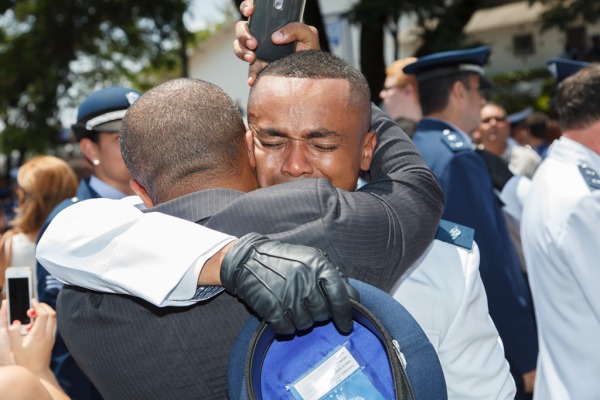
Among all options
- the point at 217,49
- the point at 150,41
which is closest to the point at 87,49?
the point at 150,41

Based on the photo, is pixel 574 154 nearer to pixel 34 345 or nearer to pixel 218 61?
pixel 34 345

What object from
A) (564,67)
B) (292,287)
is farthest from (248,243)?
(564,67)

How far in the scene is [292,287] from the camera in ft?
3.95

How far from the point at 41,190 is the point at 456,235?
118 inches

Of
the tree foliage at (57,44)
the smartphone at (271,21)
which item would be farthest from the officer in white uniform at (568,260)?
the tree foliage at (57,44)

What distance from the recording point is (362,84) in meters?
1.84

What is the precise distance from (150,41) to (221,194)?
14.6 m

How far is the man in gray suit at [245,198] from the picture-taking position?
5.07 feet

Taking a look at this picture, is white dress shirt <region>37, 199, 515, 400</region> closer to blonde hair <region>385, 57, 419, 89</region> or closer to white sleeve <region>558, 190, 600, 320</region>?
white sleeve <region>558, 190, 600, 320</region>

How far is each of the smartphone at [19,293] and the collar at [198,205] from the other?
3.43 ft

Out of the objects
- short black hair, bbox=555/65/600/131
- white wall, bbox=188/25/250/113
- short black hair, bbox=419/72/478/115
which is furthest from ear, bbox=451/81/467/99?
white wall, bbox=188/25/250/113

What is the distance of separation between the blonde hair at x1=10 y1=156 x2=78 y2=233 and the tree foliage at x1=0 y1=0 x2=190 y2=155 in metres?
8.71

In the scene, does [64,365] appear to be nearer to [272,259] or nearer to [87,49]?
[272,259]

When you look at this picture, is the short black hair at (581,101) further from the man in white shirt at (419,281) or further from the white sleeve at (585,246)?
the man in white shirt at (419,281)
